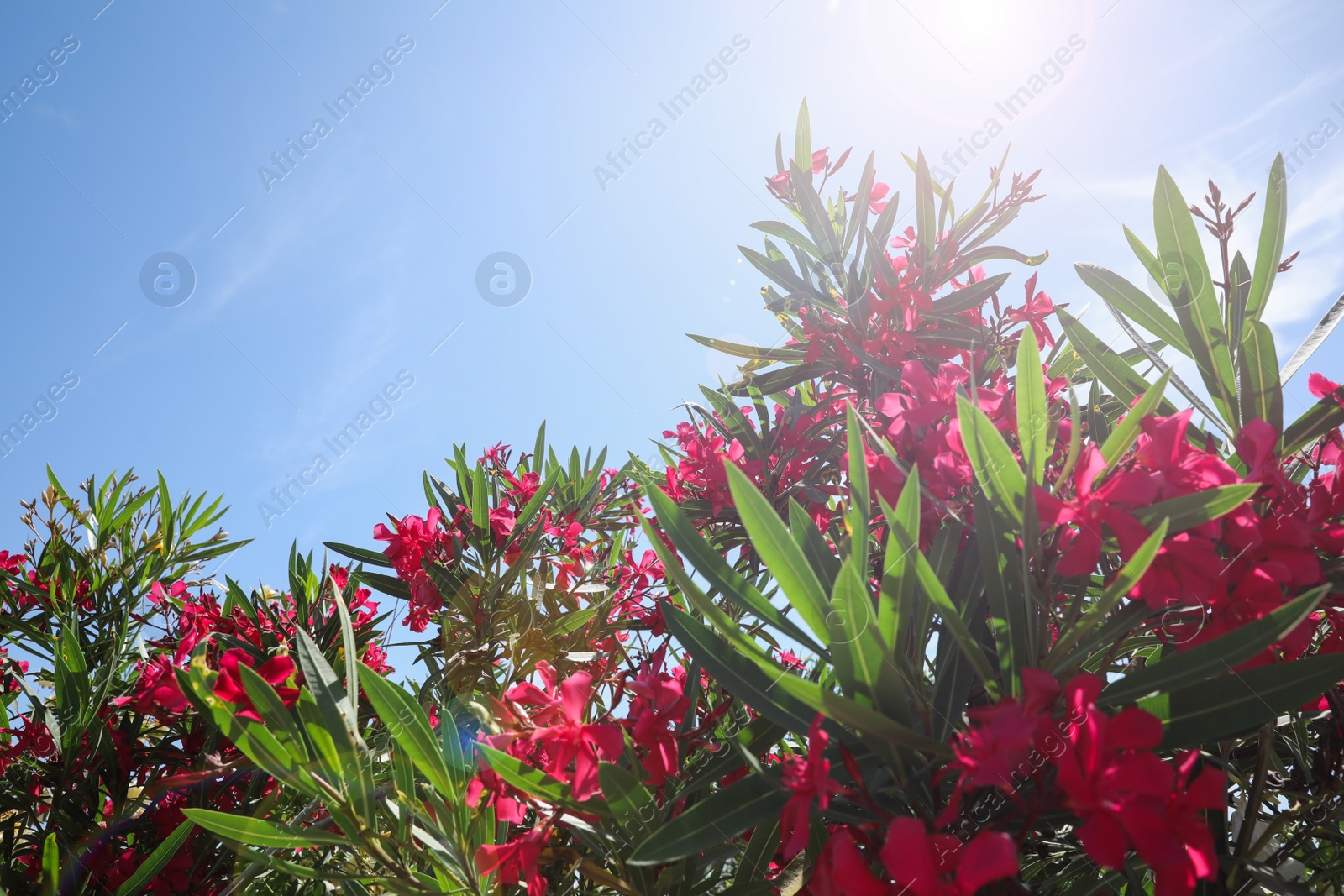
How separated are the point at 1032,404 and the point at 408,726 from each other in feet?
2.77

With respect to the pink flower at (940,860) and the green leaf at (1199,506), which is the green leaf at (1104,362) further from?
the pink flower at (940,860)

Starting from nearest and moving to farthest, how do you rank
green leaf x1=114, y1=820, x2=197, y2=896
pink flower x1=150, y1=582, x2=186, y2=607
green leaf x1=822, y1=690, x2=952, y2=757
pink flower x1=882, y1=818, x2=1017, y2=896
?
pink flower x1=882, y1=818, x2=1017, y2=896
green leaf x1=822, y1=690, x2=952, y2=757
green leaf x1=114, y1=820, x2=197, y2=896
pink flower x1=150, y1=582, x2=186, y2=607

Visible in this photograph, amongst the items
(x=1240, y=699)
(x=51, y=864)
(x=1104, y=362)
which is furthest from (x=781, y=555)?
(x=51, y=864)

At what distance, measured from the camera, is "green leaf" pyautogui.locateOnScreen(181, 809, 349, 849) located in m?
0.82

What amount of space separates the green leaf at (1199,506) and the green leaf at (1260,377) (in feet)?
1.34

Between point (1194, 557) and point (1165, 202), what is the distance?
0.62m

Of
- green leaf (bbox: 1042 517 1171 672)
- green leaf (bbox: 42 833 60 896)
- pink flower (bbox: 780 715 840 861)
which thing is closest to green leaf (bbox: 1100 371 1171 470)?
green leaf (bbox: 1042 517 1171 672)

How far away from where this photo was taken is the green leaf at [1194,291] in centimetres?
98

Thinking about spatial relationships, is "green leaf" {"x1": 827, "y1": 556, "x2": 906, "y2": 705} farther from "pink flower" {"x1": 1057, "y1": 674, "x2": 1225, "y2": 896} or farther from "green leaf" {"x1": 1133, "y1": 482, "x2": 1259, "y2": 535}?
"green leaf" {"x1": 1133, "y1": 482, "x2": 1259, "y2": 535}

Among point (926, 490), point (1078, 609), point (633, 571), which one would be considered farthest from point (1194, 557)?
point (633, 571)

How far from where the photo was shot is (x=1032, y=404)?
2.49ft

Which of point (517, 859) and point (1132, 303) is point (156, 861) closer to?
point (517, 859)

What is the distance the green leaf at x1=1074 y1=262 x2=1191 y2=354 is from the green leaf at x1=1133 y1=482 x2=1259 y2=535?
0.51 metres

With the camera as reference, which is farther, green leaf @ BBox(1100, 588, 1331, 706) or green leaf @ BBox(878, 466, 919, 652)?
green leaf @ BBox(878, 466, 919, 652)
